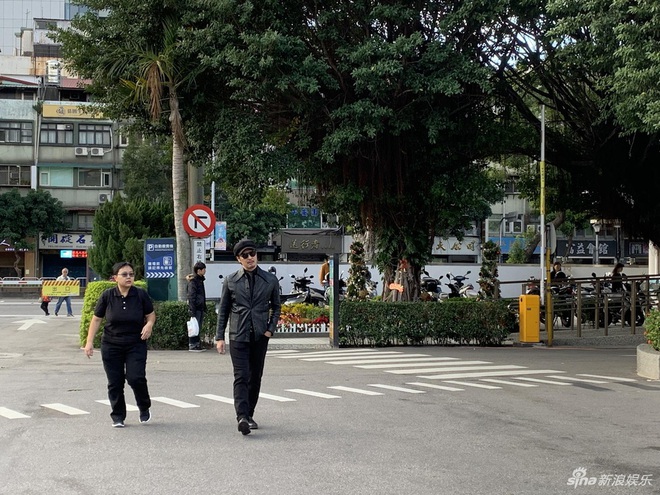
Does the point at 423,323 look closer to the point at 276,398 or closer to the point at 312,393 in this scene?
the point at 312,393

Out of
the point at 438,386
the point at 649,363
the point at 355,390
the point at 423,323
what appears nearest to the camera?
the point at 355,390

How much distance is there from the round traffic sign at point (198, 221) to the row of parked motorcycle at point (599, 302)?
764cm

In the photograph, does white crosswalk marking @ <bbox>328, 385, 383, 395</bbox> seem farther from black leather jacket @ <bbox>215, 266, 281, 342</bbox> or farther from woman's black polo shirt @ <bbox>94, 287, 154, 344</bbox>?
woman's black polo shirt @ <bbox>94, 287, 154, 344</bbox>

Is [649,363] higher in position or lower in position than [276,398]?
higher

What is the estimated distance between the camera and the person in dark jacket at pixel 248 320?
8953mm

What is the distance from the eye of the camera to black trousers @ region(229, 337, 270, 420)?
28.8 ft

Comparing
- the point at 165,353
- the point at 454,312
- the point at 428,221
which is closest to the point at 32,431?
the point at 165,353

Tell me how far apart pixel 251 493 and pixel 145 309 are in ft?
11.7

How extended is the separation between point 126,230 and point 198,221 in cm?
1289

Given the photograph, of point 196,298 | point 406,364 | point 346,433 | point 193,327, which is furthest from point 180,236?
point 346,433

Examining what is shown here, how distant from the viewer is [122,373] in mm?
9344

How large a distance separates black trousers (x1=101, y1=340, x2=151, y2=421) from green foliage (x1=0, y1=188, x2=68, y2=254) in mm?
46859

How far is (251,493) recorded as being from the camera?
6.45m

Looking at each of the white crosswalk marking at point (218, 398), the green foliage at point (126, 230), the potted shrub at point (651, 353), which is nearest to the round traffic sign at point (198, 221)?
the white crosswalk marking at point (218, 398)
